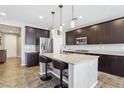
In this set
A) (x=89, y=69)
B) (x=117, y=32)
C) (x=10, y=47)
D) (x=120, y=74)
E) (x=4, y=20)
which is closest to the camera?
(x=89, y=69)

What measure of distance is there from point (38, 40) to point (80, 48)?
2670 millimetres

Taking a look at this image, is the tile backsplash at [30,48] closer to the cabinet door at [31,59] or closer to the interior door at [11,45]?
the cabinet door at [31,59]

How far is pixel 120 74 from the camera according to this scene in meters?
3.23

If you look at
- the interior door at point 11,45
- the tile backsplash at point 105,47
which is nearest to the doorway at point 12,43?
the interior door at point 11,45

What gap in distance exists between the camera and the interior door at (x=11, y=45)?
8023mm

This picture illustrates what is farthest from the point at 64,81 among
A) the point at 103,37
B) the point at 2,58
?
the point at 2,58

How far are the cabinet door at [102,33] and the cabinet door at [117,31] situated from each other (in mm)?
202

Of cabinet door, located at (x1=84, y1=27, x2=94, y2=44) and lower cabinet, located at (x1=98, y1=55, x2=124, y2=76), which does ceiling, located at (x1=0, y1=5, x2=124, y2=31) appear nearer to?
cabinet door, located at (x1=84, y1=27, x2=94, y2=44)

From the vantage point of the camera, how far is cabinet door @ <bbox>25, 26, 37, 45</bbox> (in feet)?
16.7

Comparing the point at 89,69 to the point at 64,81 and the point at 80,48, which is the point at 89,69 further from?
the point at 80,48

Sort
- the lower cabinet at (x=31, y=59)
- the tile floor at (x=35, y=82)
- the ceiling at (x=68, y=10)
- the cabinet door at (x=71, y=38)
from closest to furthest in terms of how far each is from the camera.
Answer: the tile floor at (x=35, y=82) < the ceiling at (x=68, y=10) < the lower cabinet at (x=31, y=59) < the cabinet door at (x=71, y=38)

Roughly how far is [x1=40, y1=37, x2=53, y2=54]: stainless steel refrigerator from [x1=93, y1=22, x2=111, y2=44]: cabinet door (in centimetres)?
265

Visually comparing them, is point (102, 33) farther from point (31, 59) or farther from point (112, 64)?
point (31, 59)

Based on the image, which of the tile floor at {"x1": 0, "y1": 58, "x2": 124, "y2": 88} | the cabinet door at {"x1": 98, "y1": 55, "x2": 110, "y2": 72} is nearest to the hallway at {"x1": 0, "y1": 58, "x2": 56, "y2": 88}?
the tile floor at {"x1": 0, "y1": 58, "x2": 124, "y2": 88}
